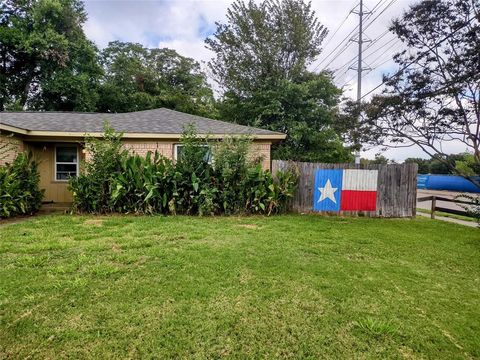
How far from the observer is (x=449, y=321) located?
259cm

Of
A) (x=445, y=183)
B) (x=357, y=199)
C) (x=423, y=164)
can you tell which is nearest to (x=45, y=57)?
(x=357, y=199)

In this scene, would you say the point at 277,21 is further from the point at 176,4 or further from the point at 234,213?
the point at 234,213

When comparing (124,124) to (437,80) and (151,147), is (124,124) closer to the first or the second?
(151,147)

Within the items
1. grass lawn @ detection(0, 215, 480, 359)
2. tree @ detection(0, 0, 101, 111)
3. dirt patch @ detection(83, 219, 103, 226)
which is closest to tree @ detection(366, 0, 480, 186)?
grass lawn @ detection(0, 215, 480, 359)

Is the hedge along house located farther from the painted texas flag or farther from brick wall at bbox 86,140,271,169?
the painted texas flag

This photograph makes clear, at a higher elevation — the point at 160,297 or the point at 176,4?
the point at 176,4

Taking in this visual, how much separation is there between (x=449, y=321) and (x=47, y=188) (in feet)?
37.3

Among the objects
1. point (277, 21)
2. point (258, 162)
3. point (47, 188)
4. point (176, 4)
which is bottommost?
point (47, 188)

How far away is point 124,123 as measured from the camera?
9938 millimetres

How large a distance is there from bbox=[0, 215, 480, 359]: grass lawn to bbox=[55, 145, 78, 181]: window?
5204 mm

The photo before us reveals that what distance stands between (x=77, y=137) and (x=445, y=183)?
3174 centimetres

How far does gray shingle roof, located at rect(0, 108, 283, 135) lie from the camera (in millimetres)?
9008

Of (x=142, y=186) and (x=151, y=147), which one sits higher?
(x=151, y=147)

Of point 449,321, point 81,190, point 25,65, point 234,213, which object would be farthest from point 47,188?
point 25,65
